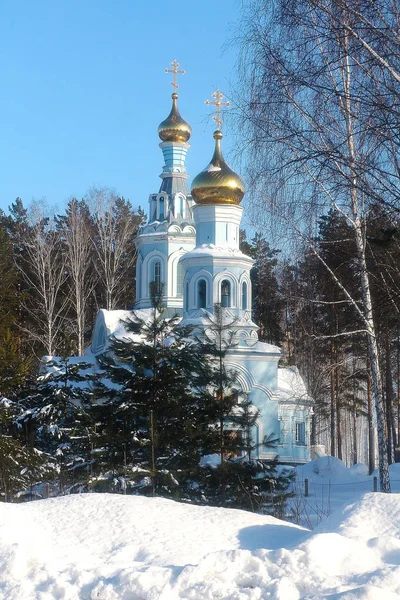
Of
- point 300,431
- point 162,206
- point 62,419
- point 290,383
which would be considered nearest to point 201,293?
point 290,383

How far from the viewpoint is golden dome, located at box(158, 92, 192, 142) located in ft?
118

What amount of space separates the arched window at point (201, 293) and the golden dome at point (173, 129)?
10286 millimetres

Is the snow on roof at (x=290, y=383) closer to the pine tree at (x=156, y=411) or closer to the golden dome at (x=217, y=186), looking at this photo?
the golden dome at (x=217, y=186)

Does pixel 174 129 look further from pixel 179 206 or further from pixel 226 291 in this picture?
pixel 226 291

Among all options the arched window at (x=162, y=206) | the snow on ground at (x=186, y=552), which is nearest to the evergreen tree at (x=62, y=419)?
the snow on ground at (x=186, y=552)

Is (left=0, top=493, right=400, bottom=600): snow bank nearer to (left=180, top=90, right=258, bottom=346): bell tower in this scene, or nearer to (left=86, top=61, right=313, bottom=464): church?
(left=86, top=61, right=313, bottom=464): church

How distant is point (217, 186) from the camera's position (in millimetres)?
28156

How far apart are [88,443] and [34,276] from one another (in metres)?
28.3

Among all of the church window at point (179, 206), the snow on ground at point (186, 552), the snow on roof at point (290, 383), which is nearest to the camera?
the snow on ground at point (186, 552)

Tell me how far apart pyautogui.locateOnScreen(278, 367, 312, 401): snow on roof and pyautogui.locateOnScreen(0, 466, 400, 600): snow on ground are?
74.9 ft

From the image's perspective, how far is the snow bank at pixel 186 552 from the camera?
4391 millimetres

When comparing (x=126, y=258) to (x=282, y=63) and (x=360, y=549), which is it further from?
(x=360, y=549)

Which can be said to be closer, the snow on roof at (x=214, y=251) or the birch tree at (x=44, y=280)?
the snow on roof at (x=214, y=251)

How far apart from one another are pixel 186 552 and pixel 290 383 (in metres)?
24.9
